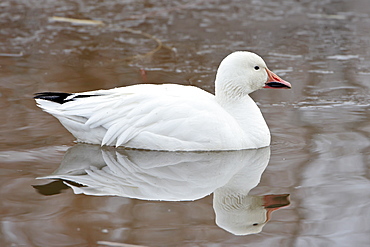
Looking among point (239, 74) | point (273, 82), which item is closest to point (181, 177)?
point (239, 74)

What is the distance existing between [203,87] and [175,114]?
240 cm

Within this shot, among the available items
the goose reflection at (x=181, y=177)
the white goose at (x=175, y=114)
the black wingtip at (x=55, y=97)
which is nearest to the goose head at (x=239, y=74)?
the white goose at (x=175, y=114)

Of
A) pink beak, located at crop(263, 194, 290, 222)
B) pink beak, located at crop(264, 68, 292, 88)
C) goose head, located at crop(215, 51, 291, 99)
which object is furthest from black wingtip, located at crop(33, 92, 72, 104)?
pink beak, located at crop(263, 194, 290, 222)

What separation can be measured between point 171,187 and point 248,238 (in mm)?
1169

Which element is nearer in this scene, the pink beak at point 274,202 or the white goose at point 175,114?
the pink beak at point 274,202

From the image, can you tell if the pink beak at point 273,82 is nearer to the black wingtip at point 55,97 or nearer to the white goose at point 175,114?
the white goose at point 175,114

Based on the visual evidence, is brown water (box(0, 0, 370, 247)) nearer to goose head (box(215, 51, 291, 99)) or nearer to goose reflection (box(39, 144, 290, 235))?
goose reflection (box(39, 144, 290, 235))

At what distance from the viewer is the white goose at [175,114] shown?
6238 mm

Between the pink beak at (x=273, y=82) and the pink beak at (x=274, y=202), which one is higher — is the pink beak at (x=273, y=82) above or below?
above

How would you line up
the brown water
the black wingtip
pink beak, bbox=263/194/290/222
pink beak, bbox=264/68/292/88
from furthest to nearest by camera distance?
pink beak, bbox=264/68/292/88, the black wingtip, pink beak, bbox=263/194/290/222, the brown water

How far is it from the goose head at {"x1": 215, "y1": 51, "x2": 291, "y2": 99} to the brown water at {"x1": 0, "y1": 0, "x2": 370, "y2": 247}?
68 centimetres

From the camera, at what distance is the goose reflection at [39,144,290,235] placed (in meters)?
4.96

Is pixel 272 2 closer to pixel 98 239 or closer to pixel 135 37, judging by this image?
pixel 135 37

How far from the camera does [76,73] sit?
9.10 metres
